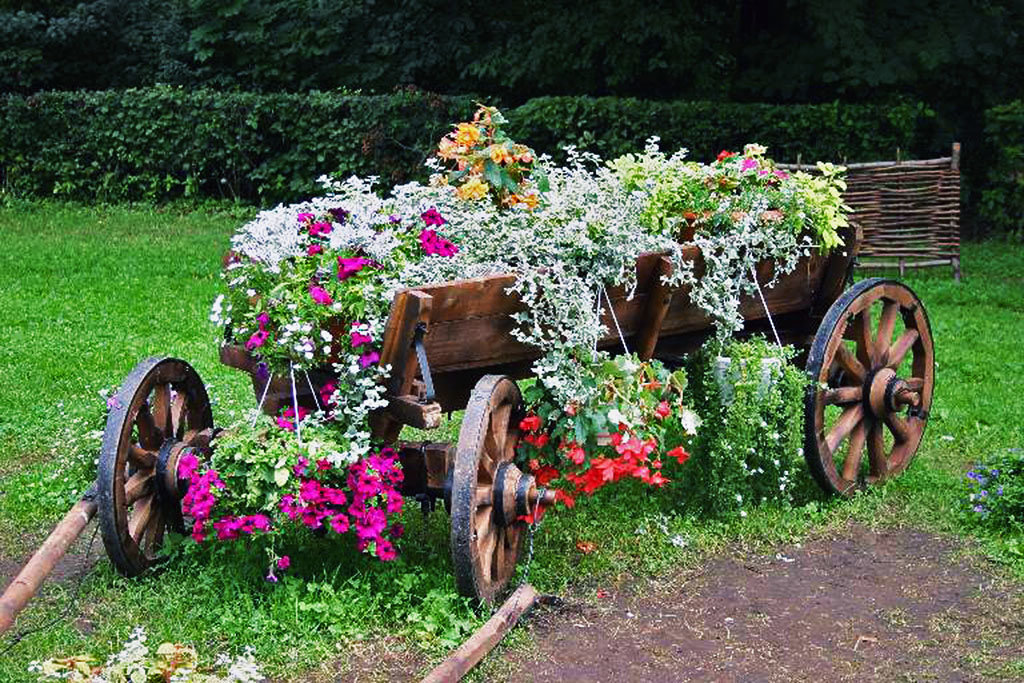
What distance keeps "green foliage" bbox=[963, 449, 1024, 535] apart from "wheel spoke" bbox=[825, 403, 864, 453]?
0.59m

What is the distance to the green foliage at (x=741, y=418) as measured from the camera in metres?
5.71

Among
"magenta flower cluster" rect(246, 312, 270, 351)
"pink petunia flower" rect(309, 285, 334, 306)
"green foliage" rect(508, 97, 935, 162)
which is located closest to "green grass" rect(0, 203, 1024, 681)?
"magenta flower cluster" rect(246, 312, 270, 351)

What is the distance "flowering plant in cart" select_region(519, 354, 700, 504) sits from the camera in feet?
16.2

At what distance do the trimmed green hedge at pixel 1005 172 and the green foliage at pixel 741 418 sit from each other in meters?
10.00

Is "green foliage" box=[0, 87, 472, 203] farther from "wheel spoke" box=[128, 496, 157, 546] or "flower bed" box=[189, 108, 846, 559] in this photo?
"wheel spoke" box=[128, 496, 157, 546]

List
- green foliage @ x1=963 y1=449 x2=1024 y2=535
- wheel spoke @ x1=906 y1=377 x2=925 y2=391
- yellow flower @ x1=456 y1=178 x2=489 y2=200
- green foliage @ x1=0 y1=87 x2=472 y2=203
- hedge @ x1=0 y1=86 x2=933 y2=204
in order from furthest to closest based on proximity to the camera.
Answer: green foliage @ x1=0 y1=87 x2=472 y2=203 < hedge @ x1=0 y1=86 x2=933 y2=204 < wheel spoke @ x1=906 y1=377 x2=925 y2=391 < green foliage @ x1=963 y1=449 x2=1024 y2=535 < yellow flower @ x1=456 y1=178 x2=489 y2=200

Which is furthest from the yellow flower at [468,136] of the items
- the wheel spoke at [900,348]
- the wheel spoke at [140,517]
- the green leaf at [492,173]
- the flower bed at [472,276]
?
the wheel spoke at [900,348]

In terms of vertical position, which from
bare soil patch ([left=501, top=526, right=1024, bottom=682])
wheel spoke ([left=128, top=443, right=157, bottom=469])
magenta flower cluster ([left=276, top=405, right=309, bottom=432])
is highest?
magenta flower cluster ([left=276, top=405, right=309, bottom=432])

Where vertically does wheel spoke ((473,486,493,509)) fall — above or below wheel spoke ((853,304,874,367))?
below

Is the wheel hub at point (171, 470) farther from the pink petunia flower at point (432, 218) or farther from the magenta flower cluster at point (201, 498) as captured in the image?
the pink petunia flower at point (432, 218)

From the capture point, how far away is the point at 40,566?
4328 millimetres

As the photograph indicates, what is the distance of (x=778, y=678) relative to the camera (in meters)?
4.53

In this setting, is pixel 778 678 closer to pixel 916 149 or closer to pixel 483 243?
pixel 483 243

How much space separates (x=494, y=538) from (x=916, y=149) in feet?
39.8
